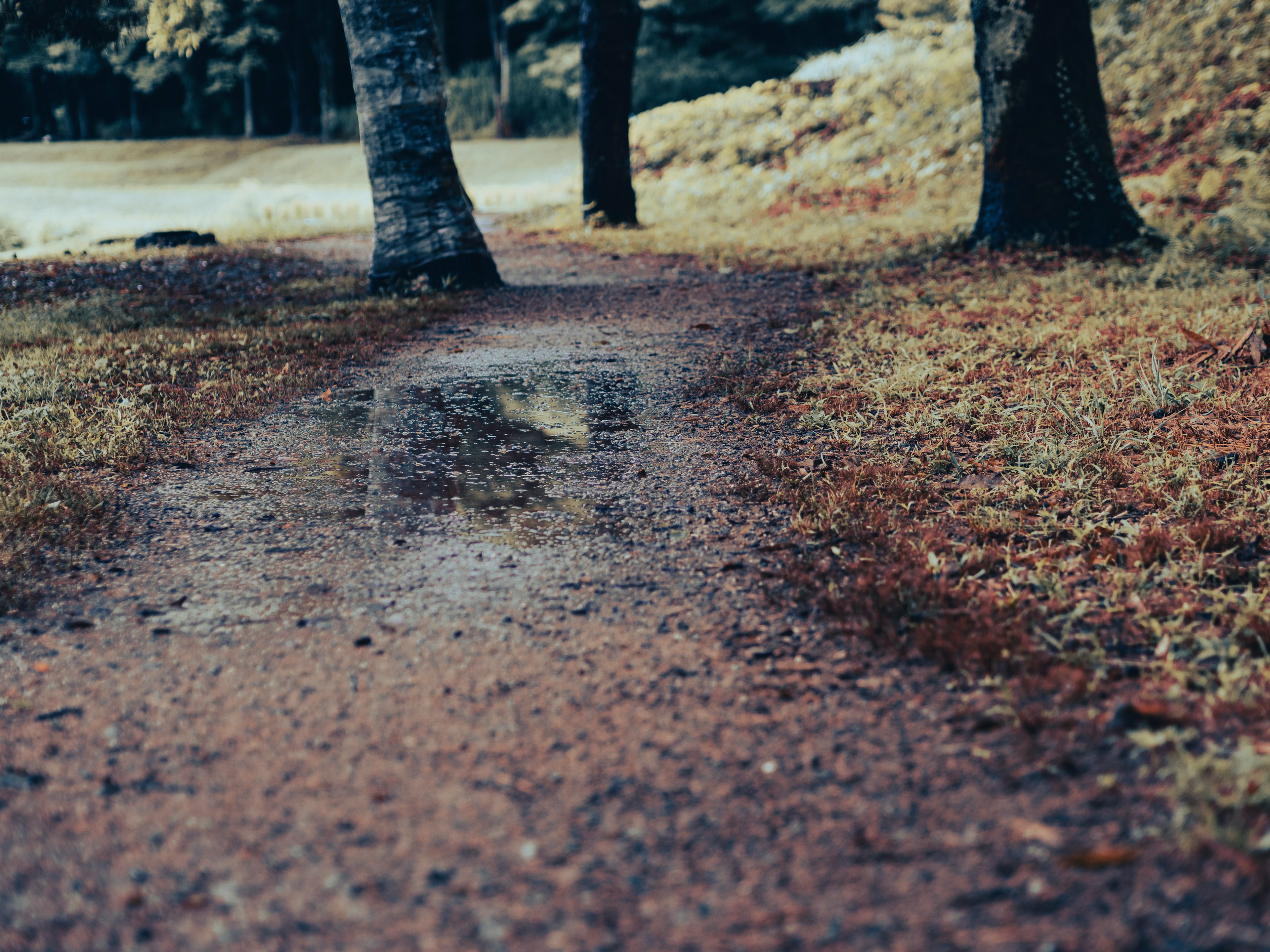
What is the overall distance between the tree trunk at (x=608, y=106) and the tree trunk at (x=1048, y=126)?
5816 mm

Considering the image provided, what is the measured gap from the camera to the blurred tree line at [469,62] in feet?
107

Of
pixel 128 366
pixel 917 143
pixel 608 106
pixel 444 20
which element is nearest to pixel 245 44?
pixel 444 20

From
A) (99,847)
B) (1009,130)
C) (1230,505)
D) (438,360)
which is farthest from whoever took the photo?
(1009,130)

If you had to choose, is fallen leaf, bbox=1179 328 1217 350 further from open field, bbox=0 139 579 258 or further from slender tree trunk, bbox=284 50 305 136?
slender tree trunk, bbox=284 50 305 136

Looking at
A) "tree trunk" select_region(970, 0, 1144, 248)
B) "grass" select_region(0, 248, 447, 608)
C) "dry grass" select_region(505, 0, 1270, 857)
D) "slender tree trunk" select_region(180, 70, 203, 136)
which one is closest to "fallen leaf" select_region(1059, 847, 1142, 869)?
"dry grass" select_region(505, 0, 1270, 857)

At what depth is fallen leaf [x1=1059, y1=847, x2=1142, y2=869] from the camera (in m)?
1.75

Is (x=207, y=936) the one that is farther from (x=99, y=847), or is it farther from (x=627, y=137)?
(x=627, y=137)

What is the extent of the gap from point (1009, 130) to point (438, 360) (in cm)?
556

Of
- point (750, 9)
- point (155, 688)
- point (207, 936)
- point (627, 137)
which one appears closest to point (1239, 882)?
point (207, 936)

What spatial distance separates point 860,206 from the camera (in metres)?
13.7

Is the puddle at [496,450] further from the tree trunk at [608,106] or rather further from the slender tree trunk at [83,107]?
the slender tree trunk at [83,107]

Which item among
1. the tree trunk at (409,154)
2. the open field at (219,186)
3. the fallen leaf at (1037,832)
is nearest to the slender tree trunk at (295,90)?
the open field at (219,186)

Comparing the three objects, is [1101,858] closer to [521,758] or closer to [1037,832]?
[1037,832]

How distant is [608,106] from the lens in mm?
12984
